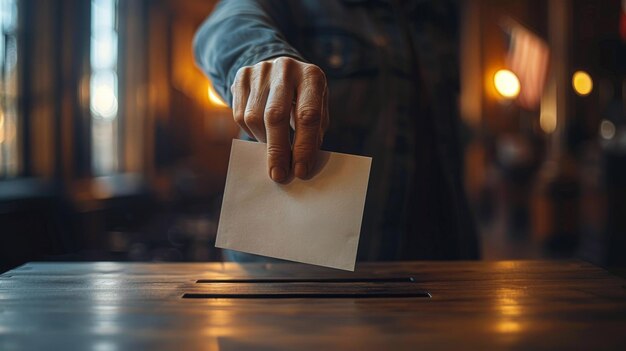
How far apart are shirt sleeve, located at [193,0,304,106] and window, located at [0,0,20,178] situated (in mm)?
2789

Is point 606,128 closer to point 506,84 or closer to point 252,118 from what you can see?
point 506,84

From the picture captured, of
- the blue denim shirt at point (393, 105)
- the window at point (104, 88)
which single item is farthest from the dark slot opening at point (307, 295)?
the window at point (104, 88)

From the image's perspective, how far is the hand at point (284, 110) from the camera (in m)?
0.78

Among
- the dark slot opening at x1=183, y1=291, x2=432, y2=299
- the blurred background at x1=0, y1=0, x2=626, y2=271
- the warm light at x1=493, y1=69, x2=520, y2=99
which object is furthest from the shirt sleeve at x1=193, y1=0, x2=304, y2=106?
the warm light at x1=493, y1=69, x2=520, y2=99

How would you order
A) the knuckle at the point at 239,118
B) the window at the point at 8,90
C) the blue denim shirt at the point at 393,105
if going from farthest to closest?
the window at the point at 8,90, the blue denim shirt at the point at 393,105, the knuckle at the point at 239,118

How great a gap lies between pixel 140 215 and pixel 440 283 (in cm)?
575

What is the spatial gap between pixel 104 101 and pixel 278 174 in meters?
5.31

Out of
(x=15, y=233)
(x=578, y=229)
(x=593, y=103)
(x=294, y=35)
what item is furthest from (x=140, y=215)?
(x=294, y=35)

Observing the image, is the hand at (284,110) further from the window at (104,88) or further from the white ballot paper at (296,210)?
the window at (104,88)

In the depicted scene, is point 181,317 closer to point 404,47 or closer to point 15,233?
point 404,47

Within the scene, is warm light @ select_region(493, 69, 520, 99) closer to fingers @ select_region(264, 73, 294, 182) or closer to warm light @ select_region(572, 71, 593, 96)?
warm light @ select_region(572, 71, 593, 96)

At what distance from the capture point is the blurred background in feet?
13.4

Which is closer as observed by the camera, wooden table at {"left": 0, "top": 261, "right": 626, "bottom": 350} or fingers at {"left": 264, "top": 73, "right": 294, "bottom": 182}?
wooden table at {"left": 0, "top": 261, "right": 626, "bottom": 350}

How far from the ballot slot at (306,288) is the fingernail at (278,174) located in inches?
4.9
